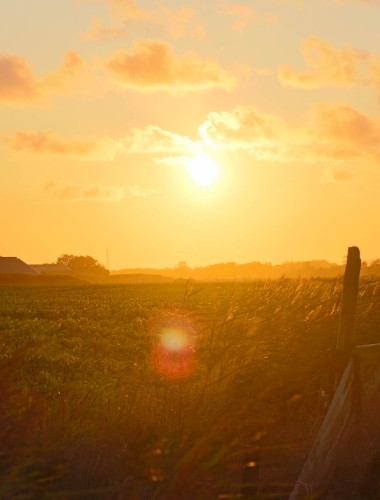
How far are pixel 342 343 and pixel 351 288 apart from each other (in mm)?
601

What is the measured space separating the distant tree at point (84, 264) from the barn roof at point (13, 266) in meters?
44.8

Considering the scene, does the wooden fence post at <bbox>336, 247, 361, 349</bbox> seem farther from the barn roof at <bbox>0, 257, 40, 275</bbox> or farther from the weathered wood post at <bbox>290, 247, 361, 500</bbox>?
the barn roof at <bbox>0, 257, 40, 275</bbox>

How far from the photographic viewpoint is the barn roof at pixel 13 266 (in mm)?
108688

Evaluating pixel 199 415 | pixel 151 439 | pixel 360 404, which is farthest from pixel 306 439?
pixel 151 439

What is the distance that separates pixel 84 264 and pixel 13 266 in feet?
182

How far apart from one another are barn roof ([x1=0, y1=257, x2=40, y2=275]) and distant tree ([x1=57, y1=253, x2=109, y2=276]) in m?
44.8

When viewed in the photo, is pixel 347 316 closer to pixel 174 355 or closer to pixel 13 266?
pixel 174 355

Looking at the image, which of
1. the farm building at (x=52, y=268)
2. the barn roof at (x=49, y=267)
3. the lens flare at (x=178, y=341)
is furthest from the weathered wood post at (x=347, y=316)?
the barn roof at (x=49, y=267)

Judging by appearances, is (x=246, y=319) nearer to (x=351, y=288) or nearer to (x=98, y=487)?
(x=351, y=288)

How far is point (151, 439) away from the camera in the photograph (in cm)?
674

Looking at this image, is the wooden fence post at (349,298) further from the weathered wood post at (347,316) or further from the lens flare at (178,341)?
the lens flare at (178,341)

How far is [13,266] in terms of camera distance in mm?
110188

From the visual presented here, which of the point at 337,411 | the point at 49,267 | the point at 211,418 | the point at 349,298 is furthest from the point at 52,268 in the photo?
the point at 337,411

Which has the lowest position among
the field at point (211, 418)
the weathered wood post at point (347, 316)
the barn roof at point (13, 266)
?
the field at point (211, 418)
